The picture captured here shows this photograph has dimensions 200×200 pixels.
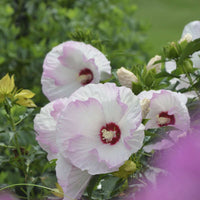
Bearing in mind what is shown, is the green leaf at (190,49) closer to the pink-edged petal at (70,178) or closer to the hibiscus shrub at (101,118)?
the hibiscus shrub at (101,118)

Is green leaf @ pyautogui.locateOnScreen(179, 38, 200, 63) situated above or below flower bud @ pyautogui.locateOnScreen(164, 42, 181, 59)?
above

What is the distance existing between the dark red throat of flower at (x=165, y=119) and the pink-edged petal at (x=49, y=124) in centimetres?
17

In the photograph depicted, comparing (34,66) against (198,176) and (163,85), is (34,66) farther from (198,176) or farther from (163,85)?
(198,176)

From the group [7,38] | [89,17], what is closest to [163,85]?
[7,38]

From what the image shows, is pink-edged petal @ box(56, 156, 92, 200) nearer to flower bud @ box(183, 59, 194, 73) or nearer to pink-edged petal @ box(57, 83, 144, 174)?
pink-edged petal @ box(57, 83, 144, 174)

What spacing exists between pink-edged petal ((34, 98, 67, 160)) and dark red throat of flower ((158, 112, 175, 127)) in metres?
0.17

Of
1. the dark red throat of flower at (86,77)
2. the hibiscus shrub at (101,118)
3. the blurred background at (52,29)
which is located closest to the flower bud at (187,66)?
the hibiscus shrub at (101,118)

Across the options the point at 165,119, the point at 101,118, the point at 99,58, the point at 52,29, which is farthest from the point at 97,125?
the point at 52,29

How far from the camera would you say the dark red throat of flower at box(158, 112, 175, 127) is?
2.39 feet

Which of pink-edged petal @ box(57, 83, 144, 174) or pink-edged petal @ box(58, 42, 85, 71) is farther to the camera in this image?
pink-edged petal @ box(58, 42, 85, 71)

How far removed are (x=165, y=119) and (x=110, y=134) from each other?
12cm

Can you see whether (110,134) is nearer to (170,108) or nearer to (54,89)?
(170,108)

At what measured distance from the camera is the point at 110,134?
0.67 m

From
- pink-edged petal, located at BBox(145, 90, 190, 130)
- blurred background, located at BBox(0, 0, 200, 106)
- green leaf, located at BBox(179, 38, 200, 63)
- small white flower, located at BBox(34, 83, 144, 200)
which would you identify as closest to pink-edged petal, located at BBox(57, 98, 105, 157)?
small white flower, located at BBox(34, 83, 144, 200)
